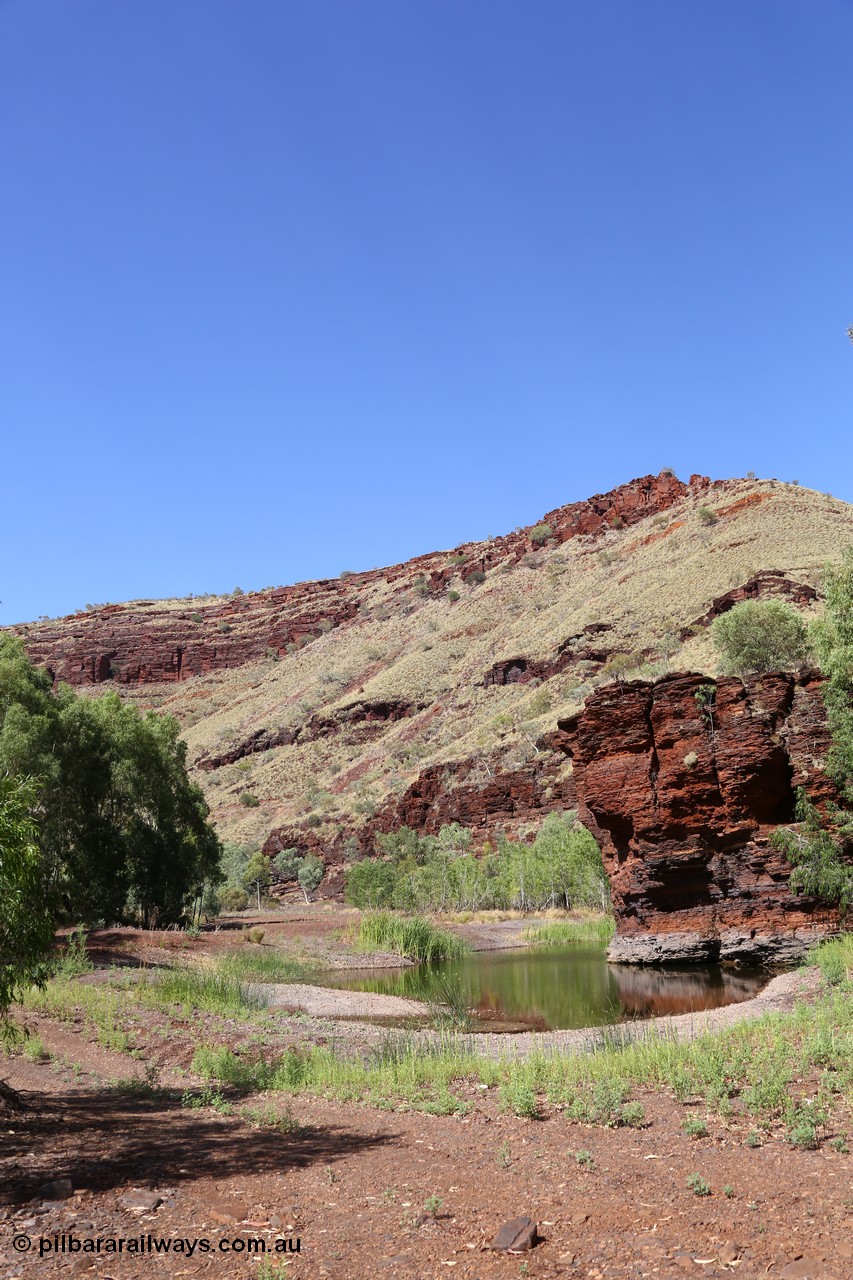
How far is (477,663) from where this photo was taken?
94750 millimetres

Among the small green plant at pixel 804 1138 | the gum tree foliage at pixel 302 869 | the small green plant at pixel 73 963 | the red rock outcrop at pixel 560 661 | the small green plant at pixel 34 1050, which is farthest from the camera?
the red rock outcrop at pixel 560 661

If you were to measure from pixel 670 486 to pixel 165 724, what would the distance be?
90.5m

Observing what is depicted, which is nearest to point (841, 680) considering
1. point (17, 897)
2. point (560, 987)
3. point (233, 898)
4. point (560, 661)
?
point (560, 987)

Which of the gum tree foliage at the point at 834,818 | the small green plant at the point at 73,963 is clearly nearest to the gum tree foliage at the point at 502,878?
the gum tree foliage at the point at 834,818

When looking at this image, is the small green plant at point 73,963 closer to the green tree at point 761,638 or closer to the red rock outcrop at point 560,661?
the green tree at point 761,638

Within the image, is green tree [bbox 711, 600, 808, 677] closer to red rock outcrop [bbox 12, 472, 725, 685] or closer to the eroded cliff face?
the eroded cliff face

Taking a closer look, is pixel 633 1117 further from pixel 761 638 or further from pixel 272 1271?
pixel 761 638

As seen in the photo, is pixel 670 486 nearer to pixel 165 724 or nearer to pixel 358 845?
pixel 358 845

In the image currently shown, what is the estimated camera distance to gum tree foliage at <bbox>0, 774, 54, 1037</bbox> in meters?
8.95

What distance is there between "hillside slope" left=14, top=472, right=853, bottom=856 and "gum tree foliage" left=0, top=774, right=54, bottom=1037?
184 feet

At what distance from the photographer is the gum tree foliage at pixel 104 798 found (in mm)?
29438

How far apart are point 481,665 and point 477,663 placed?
60.9 inches

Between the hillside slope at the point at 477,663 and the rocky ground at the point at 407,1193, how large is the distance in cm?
5496

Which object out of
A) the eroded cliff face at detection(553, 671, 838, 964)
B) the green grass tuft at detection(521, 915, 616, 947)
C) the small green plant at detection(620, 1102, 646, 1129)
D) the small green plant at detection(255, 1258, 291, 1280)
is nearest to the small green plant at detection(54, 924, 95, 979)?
the small green plant at detection(620, 1102, 646, 1129)
